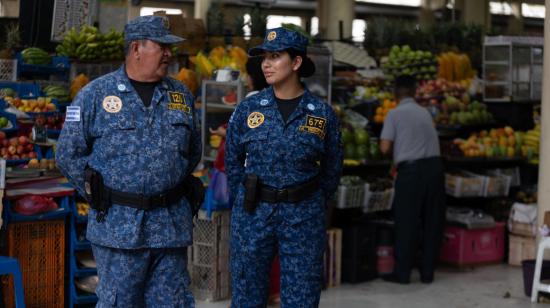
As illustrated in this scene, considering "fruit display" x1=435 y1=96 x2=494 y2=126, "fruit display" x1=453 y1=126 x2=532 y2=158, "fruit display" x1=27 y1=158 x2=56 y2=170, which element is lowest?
"fruit display" x1=27 y1=158 x2=56 y2=170

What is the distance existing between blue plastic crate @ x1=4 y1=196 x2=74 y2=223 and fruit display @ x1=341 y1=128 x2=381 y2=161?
2.81 metres

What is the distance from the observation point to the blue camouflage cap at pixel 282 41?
14.7ft

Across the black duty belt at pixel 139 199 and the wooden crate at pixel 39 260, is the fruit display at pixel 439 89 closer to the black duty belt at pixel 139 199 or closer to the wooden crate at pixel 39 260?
the wooden crate at pixel 39 260

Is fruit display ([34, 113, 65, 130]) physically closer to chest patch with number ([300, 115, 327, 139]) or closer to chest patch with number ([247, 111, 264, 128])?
chest patch with number ([247, 111, 264, 128])

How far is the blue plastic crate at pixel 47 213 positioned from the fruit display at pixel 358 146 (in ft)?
9.22

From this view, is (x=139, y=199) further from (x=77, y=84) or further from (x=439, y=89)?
(x=439, y=89)

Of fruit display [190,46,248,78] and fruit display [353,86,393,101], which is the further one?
fruit display [353,86,393,101]

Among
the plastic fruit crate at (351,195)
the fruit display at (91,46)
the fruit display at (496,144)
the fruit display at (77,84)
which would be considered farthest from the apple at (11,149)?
the fruit display at (496,144)

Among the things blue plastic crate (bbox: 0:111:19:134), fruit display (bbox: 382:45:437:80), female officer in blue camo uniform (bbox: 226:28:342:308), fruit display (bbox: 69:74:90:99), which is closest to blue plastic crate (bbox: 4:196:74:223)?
blue plastic crate (bbox: 0:111:19:134)

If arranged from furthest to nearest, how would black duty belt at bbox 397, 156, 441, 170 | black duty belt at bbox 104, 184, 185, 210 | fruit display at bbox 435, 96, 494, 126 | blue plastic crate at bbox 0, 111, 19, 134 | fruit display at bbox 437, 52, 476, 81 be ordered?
fruit display at bbox 437, 52, 476, 81 < fruit display at bbox 435, 96, 494, 126 < black duty belt at bbox 397, 156, 441, 170 < blue plastic crate at bbox 0, 111, 19, 134 < black duty belt at bbox 104, 184, 185, 210

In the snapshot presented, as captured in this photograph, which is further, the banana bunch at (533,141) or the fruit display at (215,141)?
the banana bunch at (533,141)

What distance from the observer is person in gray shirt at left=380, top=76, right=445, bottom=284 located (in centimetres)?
754

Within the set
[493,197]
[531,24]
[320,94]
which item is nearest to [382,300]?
[320,94]

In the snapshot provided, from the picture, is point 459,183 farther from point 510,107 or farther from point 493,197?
point 510,107
